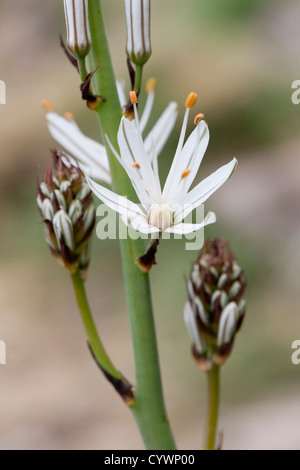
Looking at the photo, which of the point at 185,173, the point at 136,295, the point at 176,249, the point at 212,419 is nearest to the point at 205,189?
the point at 185,173

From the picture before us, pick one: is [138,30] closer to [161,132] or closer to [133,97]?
[133,97]

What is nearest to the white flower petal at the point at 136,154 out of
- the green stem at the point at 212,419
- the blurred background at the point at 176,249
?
the green stem at the point at 212,419

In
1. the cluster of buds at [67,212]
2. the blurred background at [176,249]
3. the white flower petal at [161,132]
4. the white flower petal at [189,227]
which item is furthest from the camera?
the blurred background at [176,249]

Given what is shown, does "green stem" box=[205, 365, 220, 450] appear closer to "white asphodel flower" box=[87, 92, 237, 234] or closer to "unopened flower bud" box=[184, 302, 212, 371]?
"unopened flower bud" box=[184, 302, 212, 371]

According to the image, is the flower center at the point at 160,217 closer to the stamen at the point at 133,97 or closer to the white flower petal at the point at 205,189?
the white flower petal at the point at 205,189

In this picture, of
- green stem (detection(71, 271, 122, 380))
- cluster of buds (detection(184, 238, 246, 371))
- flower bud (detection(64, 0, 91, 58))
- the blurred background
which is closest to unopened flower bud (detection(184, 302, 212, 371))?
cluster of buds (detection(184, 238, 246, 371))

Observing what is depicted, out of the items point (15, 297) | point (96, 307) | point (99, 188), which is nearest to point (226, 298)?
point (99, 188)
